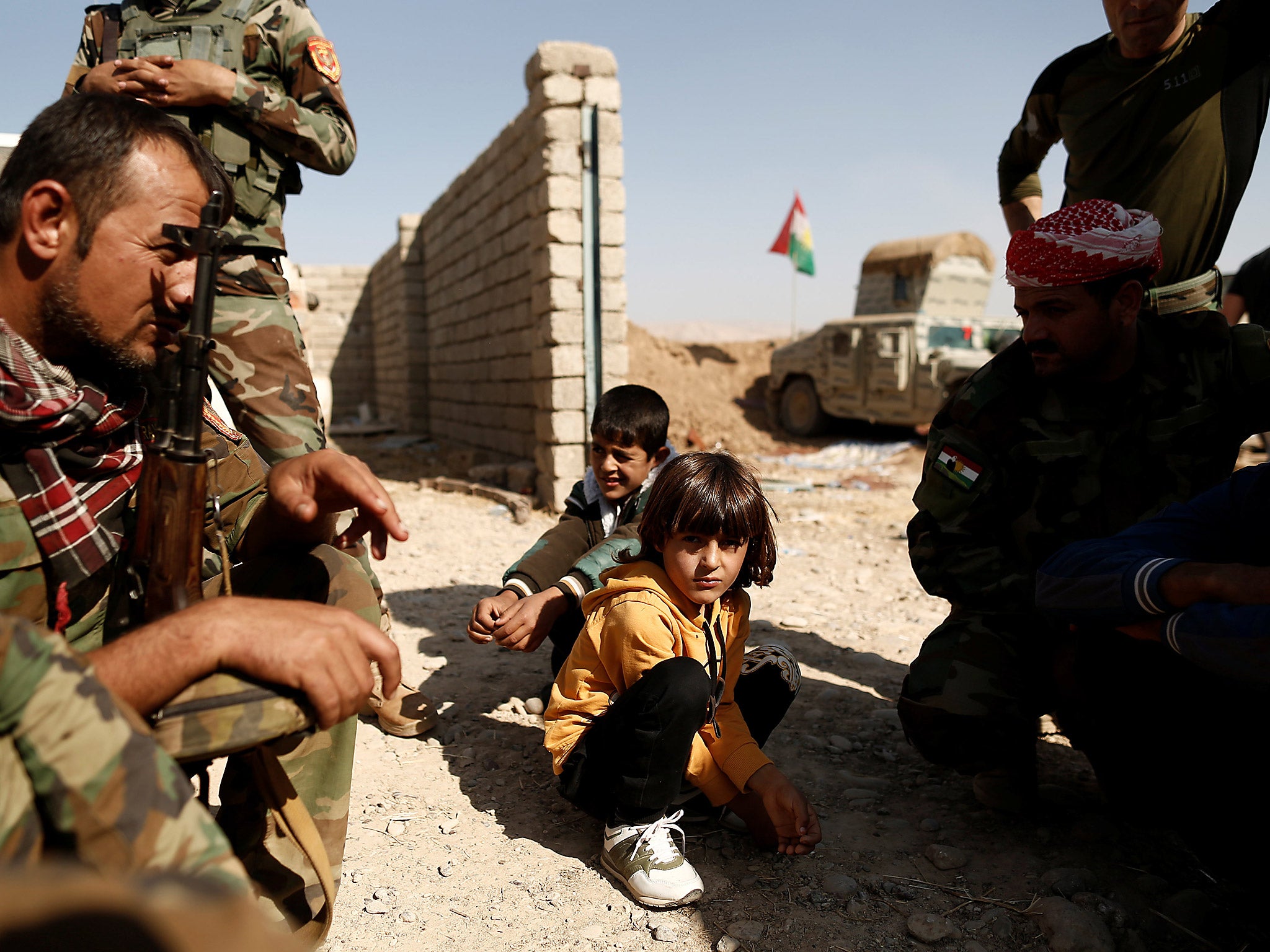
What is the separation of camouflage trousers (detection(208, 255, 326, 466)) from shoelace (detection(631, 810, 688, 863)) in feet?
4.62

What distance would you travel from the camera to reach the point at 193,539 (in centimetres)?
137

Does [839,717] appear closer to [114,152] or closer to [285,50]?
[114,152]

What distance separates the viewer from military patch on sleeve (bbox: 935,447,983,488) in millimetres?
2199

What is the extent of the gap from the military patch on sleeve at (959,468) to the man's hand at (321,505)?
1453mm

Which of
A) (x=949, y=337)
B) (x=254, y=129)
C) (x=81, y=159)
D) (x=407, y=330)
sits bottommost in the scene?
(x=81, y=159)

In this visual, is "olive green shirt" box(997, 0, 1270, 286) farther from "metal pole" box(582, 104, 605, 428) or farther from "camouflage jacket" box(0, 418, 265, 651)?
"metal pole" box(582, 104, 605, 428)

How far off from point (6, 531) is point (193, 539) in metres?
0.26

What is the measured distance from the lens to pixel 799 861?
1931 mm

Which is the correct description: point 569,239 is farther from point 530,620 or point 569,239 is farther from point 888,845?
point 888,845

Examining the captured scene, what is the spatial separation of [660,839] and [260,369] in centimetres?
171

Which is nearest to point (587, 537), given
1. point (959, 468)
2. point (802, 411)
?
point (959, 468)

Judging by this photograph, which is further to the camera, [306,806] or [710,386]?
[710,386]

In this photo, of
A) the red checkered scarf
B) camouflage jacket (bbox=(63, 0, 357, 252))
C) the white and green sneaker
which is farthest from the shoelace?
camouflage jacket (bbox=(63, 0, 357, 252))

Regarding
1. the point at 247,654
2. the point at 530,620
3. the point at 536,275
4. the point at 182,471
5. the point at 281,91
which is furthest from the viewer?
the point at 536,275
